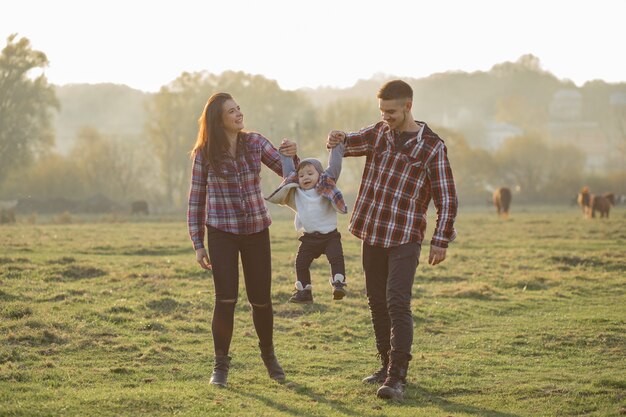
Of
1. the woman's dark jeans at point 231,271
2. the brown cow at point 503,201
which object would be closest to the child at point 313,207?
the woman's dark jeans at point 231,271

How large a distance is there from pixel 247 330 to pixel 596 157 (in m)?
148

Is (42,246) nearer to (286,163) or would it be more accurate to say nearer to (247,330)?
(247,330)

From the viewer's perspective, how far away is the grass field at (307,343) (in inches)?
291

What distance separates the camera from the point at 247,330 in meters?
11.6

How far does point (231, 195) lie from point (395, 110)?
1582mm

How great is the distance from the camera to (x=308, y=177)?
26.6 ft

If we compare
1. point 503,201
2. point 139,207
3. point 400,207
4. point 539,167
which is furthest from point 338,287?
point 539,167

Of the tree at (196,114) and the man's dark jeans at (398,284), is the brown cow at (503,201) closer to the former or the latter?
the tree at (196,114)

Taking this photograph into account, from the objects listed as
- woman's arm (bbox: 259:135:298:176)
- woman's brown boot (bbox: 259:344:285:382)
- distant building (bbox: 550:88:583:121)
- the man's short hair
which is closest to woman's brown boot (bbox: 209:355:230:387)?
→ woman's brown boot (bbox: 259:344:285:382)

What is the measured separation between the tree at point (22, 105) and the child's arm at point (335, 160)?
58.0 meters

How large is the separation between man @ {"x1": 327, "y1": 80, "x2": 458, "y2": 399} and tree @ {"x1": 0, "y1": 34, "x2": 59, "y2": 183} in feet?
192

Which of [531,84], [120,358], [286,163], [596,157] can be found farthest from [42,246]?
[531,84]

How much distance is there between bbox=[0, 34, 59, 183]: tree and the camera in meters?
62.8

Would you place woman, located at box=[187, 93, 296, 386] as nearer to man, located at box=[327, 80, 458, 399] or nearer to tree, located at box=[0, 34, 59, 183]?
man, located at box=[327, 80, 458, 399]
